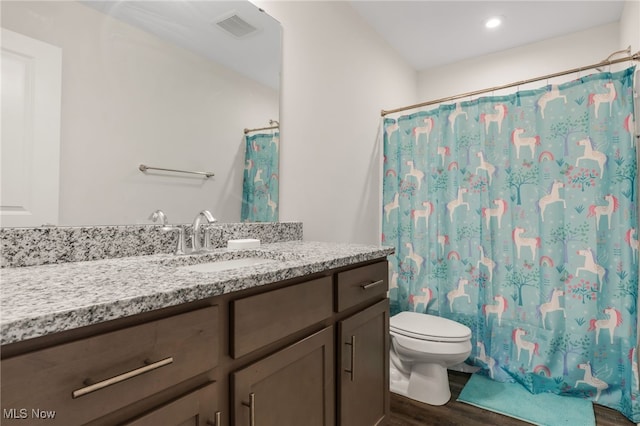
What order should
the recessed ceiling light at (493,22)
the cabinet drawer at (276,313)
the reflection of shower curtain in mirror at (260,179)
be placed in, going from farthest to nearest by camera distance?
1. the recessed ceiling light at (493,22)
2. the reflection of shower curtain in mirror at (260,179)
3. the cabinet drawer at (276,313)

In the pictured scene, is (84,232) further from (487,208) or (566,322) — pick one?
(566,322)

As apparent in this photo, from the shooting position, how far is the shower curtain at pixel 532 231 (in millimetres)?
1783

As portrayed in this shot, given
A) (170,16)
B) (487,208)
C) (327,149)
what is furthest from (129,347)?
(487,208)

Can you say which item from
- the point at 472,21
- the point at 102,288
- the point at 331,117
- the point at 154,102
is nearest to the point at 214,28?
the point at 154,102

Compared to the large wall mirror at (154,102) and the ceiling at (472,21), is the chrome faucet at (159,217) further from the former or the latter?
the ceiling at (472,21)

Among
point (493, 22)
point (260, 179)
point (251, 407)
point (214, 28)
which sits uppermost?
point (493, 22)

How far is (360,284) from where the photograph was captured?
126cm

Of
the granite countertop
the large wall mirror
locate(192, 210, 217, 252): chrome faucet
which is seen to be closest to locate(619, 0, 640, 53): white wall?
the large wall mirror

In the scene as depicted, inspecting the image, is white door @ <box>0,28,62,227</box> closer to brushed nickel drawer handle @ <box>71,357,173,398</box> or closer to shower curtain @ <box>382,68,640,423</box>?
brushed nickel drawer handle @ <box>71,357,173,398</box>

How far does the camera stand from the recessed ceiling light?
2336 mm

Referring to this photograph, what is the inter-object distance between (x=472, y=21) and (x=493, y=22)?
0.50 feet

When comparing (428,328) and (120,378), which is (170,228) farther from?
(428,328)

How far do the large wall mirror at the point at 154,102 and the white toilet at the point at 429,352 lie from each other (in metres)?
1.04

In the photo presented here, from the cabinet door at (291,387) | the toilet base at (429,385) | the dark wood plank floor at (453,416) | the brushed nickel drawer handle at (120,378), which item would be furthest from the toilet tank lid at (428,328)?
the brushed nickel drawer handle at (120,378)
